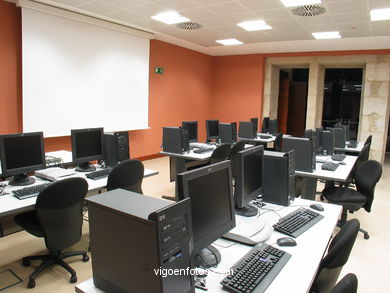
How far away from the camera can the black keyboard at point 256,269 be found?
1.35 meters

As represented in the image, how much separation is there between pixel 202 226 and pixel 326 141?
13.7ft

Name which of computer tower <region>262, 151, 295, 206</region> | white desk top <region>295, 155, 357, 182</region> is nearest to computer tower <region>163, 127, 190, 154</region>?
white desk top <region>295, 155, 357, 182</region>

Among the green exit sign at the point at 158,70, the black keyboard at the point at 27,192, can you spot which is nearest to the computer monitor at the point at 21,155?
the black keyboard at the point at 27,192

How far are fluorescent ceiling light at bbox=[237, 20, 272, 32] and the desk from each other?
4405 mm

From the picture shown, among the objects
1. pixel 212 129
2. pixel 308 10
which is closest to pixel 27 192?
pixel 212 129

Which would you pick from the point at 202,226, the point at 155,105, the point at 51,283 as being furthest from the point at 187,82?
the point at 202,226

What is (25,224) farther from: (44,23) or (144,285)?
(44,23)

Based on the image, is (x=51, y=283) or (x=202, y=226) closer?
(x=202, y=226)

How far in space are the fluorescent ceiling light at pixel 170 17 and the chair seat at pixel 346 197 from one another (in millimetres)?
3709

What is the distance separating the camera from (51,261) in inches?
108

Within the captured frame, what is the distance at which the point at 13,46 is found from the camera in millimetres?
4852

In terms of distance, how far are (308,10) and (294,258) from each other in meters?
4.40

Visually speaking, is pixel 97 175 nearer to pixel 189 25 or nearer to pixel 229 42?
pixel 189 25

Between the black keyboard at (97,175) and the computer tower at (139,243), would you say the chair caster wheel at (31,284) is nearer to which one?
the black keyboard at (97,175)
